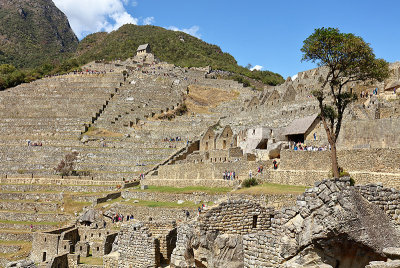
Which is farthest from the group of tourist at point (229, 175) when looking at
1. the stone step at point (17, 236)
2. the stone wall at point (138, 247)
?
the stone step at point (17, 236)

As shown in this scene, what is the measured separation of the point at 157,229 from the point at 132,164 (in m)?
29.1

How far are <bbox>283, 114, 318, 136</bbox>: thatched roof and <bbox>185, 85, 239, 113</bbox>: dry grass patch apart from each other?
30.8 metres

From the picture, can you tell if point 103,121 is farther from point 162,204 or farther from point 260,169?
point 260,169

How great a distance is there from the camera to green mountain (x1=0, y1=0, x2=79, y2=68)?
128250 mm

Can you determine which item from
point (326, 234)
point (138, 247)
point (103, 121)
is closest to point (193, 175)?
point (138, 247)

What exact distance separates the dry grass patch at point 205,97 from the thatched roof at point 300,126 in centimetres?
3084

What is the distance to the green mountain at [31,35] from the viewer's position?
12825 cm

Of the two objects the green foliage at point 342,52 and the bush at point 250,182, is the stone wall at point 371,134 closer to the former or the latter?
the green foliage at point 342,52

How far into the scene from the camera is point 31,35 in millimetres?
154000

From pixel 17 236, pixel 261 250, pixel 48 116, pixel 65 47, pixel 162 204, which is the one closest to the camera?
pixel 261 250

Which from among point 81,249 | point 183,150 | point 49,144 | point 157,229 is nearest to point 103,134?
point 49,144

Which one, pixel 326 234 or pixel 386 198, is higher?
pixel 386 198

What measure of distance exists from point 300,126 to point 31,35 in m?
152

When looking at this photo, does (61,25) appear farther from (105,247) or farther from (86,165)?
(105,247)
